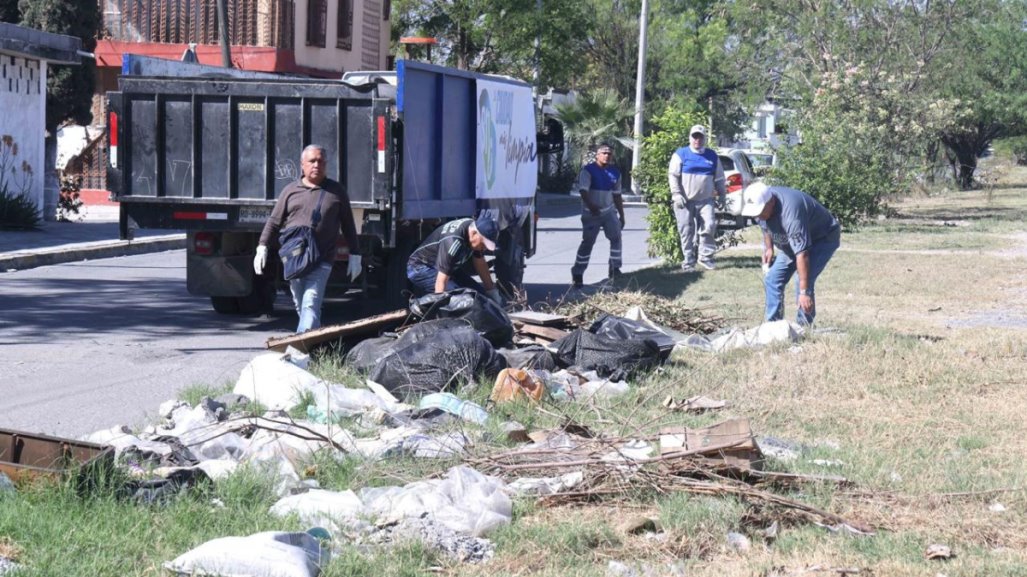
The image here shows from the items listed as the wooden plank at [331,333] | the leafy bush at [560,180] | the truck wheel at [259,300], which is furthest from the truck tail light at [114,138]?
the leafy bush at [560,180]

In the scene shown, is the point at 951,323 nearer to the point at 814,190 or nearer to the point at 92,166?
the point at 814,190

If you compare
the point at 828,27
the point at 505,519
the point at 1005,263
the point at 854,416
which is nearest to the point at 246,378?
the point at 505,519

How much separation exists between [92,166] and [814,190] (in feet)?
57.3

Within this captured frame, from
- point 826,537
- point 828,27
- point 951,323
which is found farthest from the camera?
point 828,27

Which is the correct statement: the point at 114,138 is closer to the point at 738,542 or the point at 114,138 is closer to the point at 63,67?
the point at 738,542

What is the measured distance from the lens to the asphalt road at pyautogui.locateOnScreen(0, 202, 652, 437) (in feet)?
28.0

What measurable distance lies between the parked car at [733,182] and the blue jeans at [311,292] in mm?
9720

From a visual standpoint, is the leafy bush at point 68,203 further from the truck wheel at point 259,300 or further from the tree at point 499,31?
the tree at point 499,31

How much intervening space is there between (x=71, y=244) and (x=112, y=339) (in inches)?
352

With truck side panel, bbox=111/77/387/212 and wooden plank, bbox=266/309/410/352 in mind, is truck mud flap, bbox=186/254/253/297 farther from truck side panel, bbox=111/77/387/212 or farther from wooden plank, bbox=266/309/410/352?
wooden plank, bbox=266/309/410/352

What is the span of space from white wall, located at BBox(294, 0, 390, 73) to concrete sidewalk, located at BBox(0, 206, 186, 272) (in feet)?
30.4

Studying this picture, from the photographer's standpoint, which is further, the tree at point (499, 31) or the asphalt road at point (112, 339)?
the tree at point (499, 31)

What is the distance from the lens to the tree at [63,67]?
2503 cm

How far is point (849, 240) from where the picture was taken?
23.3m
